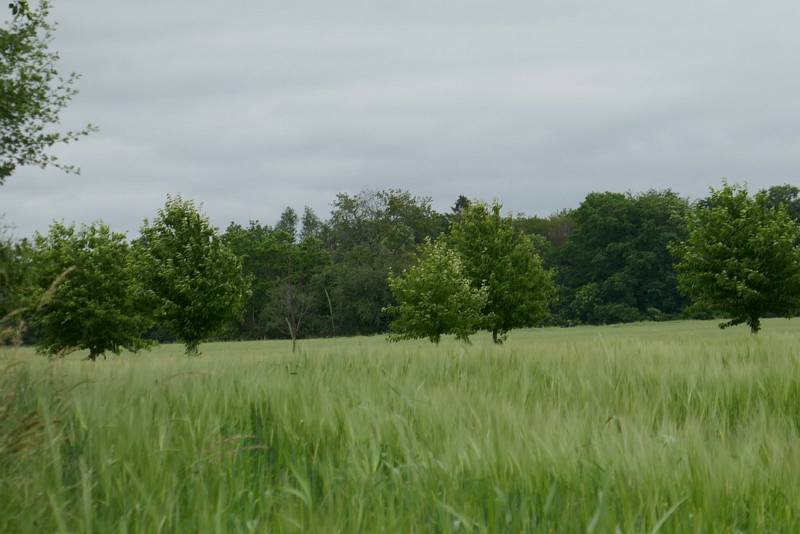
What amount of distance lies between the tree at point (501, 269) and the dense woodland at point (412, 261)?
34.2 m

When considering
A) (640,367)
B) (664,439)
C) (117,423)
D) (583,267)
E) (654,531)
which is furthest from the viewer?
(583,267)

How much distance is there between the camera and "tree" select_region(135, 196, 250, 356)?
115ft

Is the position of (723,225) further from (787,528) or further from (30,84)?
(787,528)

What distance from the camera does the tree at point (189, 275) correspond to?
115 ft

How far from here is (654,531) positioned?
2.02 meters

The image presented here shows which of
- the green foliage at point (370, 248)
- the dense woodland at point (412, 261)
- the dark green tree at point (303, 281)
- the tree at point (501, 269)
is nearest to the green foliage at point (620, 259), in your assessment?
the dense woodland at point (412, 261)

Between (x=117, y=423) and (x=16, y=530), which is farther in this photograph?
(x=117, y=423)

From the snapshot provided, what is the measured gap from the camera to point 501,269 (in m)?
42.5

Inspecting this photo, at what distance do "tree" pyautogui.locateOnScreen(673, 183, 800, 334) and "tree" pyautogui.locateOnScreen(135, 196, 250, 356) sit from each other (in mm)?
24255

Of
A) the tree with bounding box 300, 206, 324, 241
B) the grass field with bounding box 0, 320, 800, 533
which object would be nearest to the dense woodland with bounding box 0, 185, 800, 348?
the tree with bounding box 300, 206, 324, 241

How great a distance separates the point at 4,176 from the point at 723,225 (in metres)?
33.6

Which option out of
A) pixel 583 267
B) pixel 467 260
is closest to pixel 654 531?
pixel 467 260

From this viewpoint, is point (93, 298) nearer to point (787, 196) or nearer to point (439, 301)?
point (439, 301)

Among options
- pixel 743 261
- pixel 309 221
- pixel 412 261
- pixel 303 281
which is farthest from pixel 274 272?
pixel 743 261
